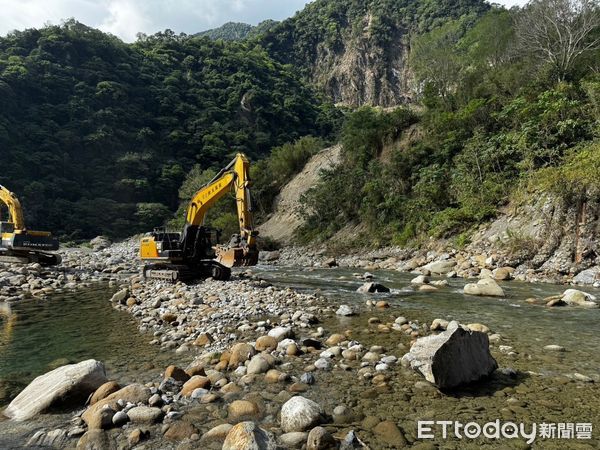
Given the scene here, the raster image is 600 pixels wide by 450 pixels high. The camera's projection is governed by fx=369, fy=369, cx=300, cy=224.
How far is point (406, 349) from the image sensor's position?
6461mm

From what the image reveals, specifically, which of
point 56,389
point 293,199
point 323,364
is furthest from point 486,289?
point 293,199

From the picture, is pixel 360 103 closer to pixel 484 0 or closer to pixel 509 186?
pixel 484 0

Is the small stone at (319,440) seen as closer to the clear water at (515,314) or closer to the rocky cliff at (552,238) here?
the clear water at (515,314)

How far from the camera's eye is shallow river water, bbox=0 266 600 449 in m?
4.25

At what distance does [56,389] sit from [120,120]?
72.9 meters

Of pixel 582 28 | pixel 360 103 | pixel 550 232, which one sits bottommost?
pixel 550 232

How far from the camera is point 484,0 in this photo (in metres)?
96.9

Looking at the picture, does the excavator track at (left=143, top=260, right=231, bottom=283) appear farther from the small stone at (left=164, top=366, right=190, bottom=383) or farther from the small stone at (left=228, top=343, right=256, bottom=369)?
the small stone at (left=164, top=366, right=190, bottom=383)

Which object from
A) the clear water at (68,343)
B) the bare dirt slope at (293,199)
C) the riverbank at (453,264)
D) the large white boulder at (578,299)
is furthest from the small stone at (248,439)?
the bare dirt slope at (293,199)

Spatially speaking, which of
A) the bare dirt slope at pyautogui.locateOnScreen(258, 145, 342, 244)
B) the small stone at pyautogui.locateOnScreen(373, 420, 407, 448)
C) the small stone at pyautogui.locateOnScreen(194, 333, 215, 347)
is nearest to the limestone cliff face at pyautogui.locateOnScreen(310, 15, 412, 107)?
the bare dirt slope at pyautogui.locateOnScreen(258, 145, 342, 244)

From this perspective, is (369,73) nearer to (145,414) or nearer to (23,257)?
(23,257)

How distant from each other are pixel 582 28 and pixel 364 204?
18.7 meters

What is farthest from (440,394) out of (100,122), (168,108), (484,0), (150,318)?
(484,0)

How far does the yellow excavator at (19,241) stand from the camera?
61.6ft
